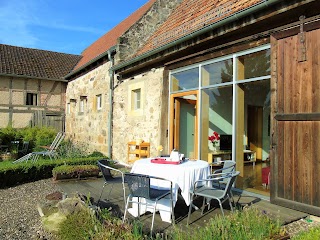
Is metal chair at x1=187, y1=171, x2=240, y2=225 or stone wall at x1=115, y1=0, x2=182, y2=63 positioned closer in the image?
metal chair at x1=187, y1=171, x2=240, y2=225

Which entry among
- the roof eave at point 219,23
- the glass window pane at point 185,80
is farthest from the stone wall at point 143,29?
the glass window pane at point 185,80

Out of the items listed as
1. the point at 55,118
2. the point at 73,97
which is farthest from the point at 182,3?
the point at 55,118

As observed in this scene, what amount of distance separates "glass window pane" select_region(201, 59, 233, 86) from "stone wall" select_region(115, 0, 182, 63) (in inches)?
175

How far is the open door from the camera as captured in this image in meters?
7.04

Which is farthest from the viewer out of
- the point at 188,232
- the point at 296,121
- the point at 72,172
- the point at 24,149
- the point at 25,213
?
the point at 24,149

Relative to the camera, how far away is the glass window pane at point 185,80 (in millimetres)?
6652

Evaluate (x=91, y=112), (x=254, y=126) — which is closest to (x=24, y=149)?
(x=91, y=112)

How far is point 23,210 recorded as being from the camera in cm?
483

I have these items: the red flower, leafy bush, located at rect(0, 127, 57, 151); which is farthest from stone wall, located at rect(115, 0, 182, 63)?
leafy bush, located at rect(0, 127, 57, 151)

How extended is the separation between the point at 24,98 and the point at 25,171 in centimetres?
1203

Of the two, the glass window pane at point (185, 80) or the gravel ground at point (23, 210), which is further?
the glass window pane at point (185, 80)

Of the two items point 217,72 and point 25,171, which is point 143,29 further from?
point 25,171

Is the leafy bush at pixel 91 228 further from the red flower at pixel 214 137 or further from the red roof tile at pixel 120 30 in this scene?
the red roof tile at pixel 120 30

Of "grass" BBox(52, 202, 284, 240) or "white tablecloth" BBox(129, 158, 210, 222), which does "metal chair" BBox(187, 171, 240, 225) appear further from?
"grass" BBox(52, 202, 284, 240)
